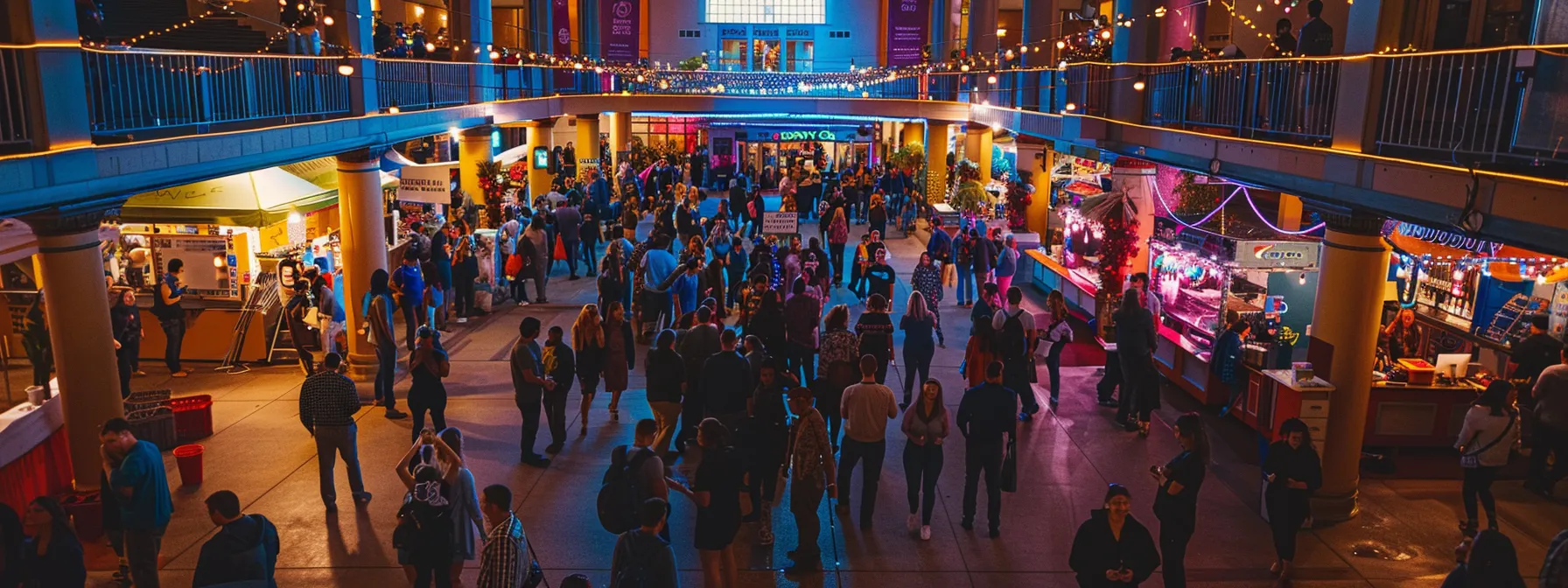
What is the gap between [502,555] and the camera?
19.4 ft

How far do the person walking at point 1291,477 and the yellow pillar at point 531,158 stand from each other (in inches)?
863

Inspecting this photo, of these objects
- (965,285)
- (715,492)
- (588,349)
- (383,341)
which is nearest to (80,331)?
(383,341)

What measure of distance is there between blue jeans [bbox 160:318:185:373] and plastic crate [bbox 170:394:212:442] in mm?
2556

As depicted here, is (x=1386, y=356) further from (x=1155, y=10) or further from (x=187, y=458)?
(x=187, y=458)

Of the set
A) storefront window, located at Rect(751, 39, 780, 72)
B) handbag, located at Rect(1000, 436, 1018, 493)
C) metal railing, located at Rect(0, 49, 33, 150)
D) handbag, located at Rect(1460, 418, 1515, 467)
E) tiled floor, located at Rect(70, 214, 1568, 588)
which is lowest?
tiled floor, located at Rect(70, 214, 1568, 588)

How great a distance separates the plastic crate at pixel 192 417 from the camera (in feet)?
35.8

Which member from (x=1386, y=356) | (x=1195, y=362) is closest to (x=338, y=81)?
(x=1195, y=362)

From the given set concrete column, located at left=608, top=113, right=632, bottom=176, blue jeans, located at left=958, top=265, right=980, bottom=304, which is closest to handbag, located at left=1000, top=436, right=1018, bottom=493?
blue jeans, located at left=958, top=265, right=980, bottom=304

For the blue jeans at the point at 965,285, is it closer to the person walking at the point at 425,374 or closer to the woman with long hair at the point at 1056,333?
the woman with long hair at the point at 1056,333

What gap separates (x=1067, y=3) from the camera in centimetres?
3522

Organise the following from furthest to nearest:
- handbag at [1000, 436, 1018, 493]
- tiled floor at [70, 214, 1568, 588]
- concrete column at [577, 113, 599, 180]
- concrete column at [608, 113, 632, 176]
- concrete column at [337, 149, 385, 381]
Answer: concrete column at [608, 113, 632, 176] → concrete column at [577, 113, 599, 180] → concrete column at [337, 149, 385, 381] → handbag at [1000, 436, 1018, 493] → tiled floor at [70, 214, 1568, 588]

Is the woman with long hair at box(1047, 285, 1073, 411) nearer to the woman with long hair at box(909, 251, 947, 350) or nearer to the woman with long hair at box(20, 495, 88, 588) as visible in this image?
the woman with long hair at box(909, 251, 947, 350)

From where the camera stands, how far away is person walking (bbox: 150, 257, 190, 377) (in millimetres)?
12984

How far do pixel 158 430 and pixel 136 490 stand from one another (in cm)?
384
